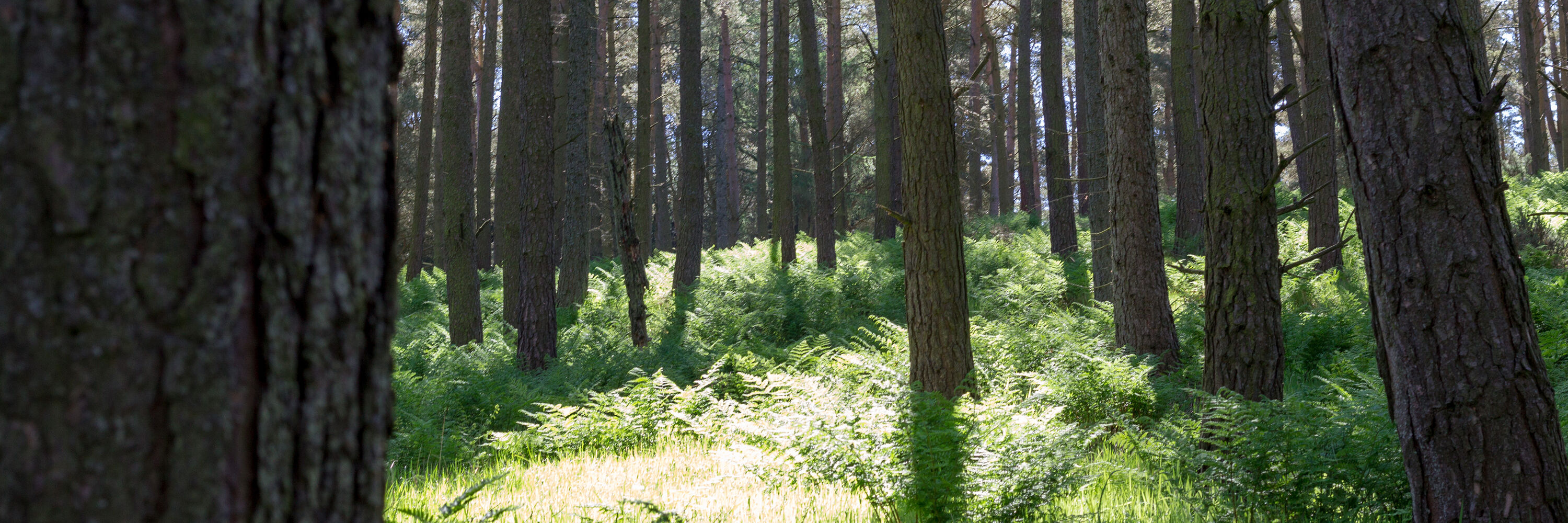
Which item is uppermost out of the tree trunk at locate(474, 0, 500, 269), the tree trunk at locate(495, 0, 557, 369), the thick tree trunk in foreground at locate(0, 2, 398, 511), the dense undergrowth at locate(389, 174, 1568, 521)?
the tree trunk at locate(474, 0, 500, 269)

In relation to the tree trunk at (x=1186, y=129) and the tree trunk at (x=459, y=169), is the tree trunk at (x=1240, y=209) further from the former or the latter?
the tree trunk at (x=459, y=169)

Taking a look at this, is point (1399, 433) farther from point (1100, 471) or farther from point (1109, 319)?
point (1109, 319)

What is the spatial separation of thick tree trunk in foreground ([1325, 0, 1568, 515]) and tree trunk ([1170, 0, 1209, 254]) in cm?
856

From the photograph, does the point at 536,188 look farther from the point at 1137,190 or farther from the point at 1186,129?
the point at 1186,129

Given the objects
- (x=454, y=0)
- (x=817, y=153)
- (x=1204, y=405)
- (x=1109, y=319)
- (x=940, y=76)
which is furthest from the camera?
(x=817, y=153)

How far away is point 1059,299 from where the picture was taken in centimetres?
1238

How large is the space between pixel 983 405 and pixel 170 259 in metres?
4.88

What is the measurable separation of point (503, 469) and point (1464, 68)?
17.5 feet

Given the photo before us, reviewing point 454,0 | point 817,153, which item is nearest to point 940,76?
point 454,0

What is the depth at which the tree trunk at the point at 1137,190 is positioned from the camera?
790cm

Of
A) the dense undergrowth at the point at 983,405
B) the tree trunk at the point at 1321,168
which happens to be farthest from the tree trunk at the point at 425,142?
the tree trunk at the point at 1321,168

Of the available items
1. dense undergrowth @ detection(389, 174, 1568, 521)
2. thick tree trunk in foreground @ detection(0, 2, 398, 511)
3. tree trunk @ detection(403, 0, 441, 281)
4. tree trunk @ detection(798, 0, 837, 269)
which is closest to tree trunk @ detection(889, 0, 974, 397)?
dense undergrowth @ detection(389, 174, 1568, 521)

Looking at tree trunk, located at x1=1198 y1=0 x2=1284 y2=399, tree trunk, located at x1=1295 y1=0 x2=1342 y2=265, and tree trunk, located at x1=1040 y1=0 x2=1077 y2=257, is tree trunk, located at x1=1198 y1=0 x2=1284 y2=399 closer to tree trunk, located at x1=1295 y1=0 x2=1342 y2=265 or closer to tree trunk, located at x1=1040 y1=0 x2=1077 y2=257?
tree trunk, located at x1=1295 y1=0 x2=1342 y2=265

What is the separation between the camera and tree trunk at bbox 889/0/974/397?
250 inches
